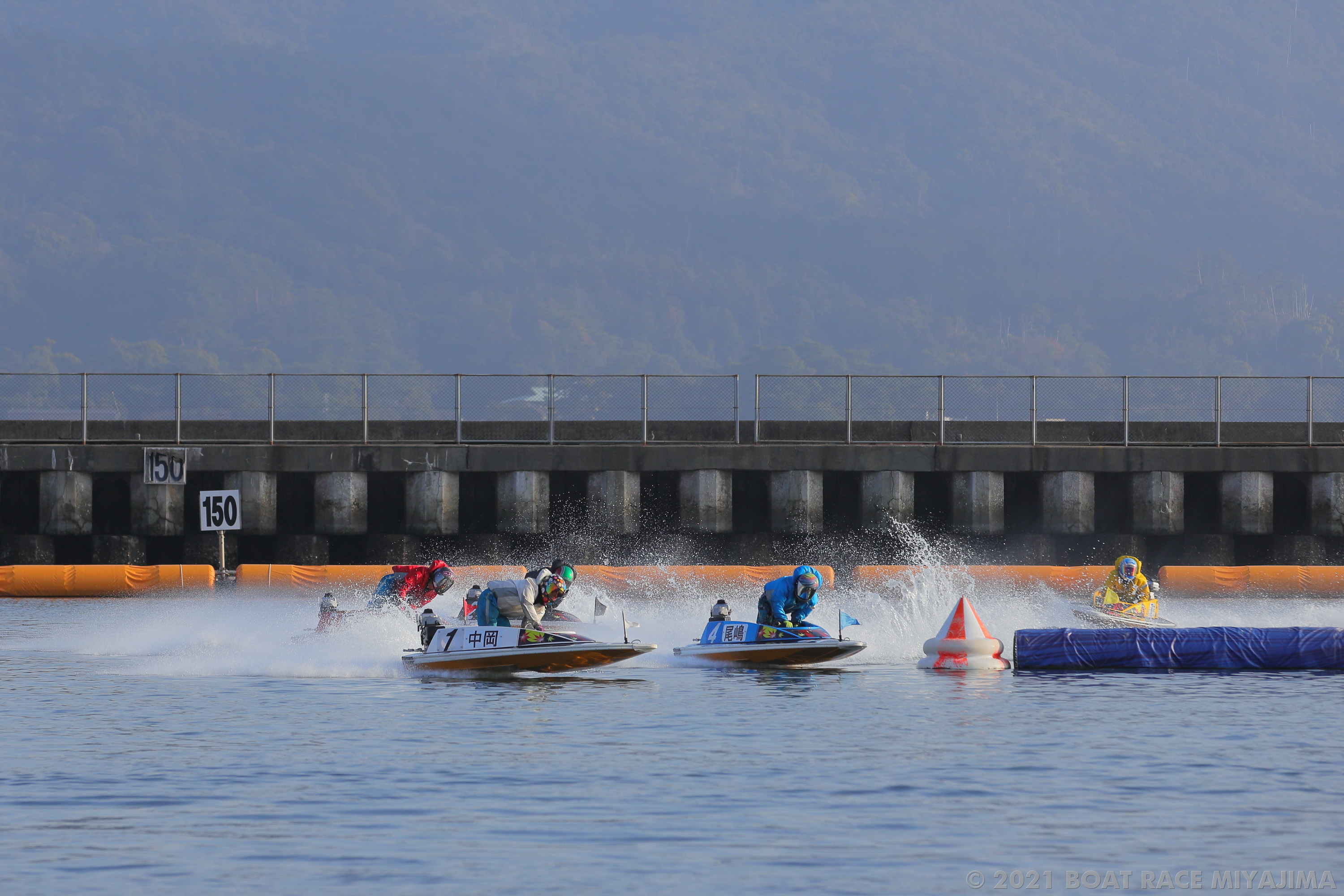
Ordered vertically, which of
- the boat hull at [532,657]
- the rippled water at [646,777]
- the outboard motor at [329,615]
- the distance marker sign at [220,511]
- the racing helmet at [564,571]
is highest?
the distance marker sign at [220,511]

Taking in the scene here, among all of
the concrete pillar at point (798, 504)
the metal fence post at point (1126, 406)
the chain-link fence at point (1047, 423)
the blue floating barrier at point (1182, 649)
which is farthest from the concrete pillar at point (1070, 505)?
the blue floating barrier at point (1182, 649)

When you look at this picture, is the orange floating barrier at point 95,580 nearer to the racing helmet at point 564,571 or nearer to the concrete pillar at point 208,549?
the concrete pillar at point 208,549

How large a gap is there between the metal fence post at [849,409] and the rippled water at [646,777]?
20090 millimetres

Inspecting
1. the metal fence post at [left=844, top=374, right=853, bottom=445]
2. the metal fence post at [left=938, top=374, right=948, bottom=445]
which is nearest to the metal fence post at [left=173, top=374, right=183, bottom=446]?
the metal fence post at [left=844, top=374, right=853, bottom=445]

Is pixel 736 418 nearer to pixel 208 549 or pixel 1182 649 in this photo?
pixel 208 549

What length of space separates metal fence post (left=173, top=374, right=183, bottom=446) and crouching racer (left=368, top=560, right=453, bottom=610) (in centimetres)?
1925

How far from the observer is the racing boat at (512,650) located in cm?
2209

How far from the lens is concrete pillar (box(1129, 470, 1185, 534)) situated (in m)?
40.8

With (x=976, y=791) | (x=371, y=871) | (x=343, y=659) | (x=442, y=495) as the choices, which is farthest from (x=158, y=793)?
(x=442, y=495)

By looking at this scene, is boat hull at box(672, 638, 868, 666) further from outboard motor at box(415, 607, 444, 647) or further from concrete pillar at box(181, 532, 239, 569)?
concrete pillar at box(181, 532, 239, 569)

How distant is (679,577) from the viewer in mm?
35344

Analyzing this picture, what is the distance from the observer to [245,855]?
469 inches

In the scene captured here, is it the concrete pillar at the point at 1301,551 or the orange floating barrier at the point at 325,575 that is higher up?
the concrete pillar at the point at 1301,551

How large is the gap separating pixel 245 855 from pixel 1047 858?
5.32m
